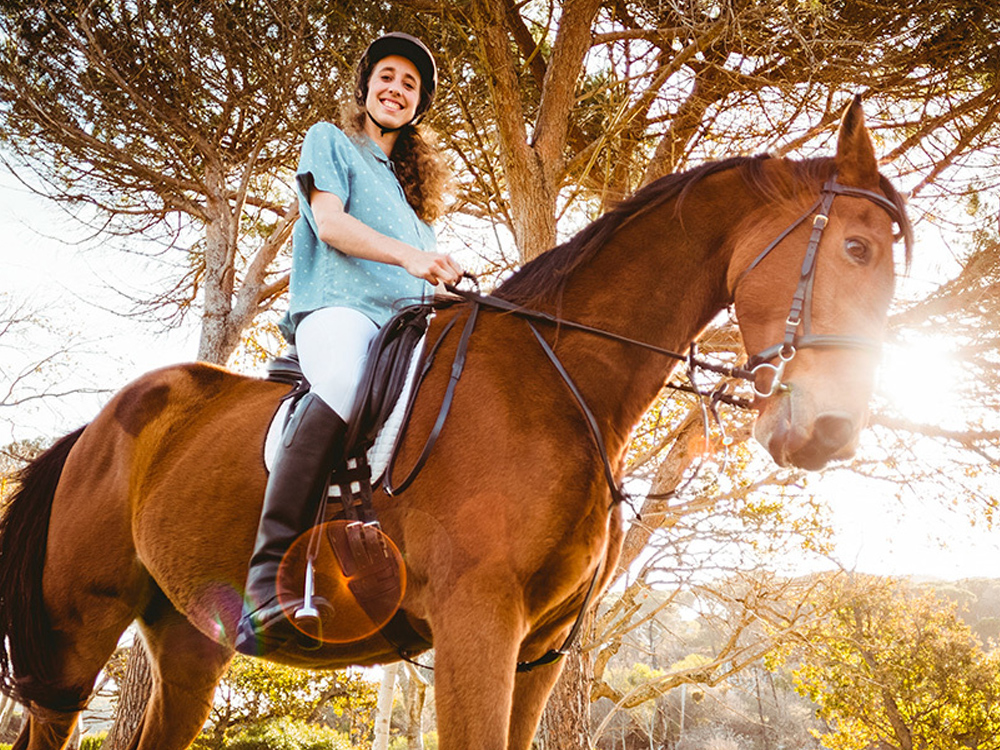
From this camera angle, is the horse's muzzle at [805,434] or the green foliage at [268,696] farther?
the green foliage at [268,696]

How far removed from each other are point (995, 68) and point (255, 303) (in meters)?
8.94

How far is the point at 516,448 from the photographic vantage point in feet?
6.32

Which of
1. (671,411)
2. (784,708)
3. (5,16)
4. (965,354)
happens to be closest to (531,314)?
(965,354)

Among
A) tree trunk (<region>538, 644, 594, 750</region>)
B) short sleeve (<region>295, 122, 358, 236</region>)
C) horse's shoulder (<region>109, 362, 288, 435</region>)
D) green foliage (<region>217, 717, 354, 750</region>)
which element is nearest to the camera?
short sleeve (<region>295, 122, 358, 236</region>)

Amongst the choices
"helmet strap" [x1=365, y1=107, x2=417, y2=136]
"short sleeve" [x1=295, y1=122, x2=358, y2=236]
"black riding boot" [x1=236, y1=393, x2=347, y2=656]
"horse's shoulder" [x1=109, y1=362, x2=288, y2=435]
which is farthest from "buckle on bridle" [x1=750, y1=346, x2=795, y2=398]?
"horse's shoulder" [x1=109, y1=362, x2=288, y2=435]

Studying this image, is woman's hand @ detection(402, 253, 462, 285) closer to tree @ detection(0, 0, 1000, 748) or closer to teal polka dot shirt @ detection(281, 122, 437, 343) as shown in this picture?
teal polka dot shirt @ detection(281, 122, 437, 343)

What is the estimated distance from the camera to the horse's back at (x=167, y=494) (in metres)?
2.46

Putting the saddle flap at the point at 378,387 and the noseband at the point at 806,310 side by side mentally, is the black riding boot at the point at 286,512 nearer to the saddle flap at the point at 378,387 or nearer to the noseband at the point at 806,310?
the saddle flap at the point at 378,387

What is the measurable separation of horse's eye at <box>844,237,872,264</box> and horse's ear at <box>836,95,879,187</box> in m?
0.25

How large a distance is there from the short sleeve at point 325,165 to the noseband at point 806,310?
1.54 meters

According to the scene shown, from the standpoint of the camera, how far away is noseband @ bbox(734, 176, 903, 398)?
1.86 meters

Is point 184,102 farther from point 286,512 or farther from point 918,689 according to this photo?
point 918,689

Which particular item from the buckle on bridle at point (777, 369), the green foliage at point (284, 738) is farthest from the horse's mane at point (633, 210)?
the green foliage at point (284, 738)

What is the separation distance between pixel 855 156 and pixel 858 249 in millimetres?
370
